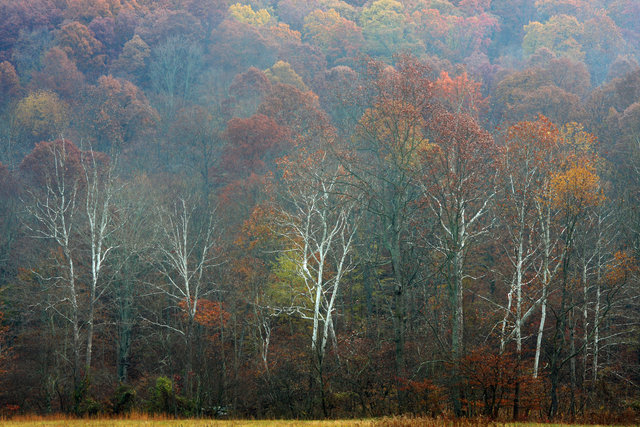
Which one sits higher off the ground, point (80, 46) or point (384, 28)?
point (384, 28)

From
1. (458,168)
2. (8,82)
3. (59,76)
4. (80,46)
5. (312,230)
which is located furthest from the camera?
(80,46)

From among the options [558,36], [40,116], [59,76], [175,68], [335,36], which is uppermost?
[335,36]

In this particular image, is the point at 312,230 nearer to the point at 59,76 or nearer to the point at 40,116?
the point at 40,116

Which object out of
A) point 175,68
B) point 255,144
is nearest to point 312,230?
point 255,144

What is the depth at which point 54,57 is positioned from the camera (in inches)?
2606

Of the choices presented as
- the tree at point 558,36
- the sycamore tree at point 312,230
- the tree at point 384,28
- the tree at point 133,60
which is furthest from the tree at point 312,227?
the tree at point 558,36

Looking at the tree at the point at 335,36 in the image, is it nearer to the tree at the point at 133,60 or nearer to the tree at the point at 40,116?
the tree at the point at 133,60

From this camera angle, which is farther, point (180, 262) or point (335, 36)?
point (335, 36)

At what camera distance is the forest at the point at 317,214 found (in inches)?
846

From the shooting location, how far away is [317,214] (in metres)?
32.2

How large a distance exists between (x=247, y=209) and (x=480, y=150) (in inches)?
769

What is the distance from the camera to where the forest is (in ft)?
70.5

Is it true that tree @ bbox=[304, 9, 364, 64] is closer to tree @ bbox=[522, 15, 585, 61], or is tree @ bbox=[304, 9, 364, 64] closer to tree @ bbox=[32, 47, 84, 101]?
tree @ bbox=[522, 15, 585, 61]

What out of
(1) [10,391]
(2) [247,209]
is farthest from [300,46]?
(1) [10,391]
